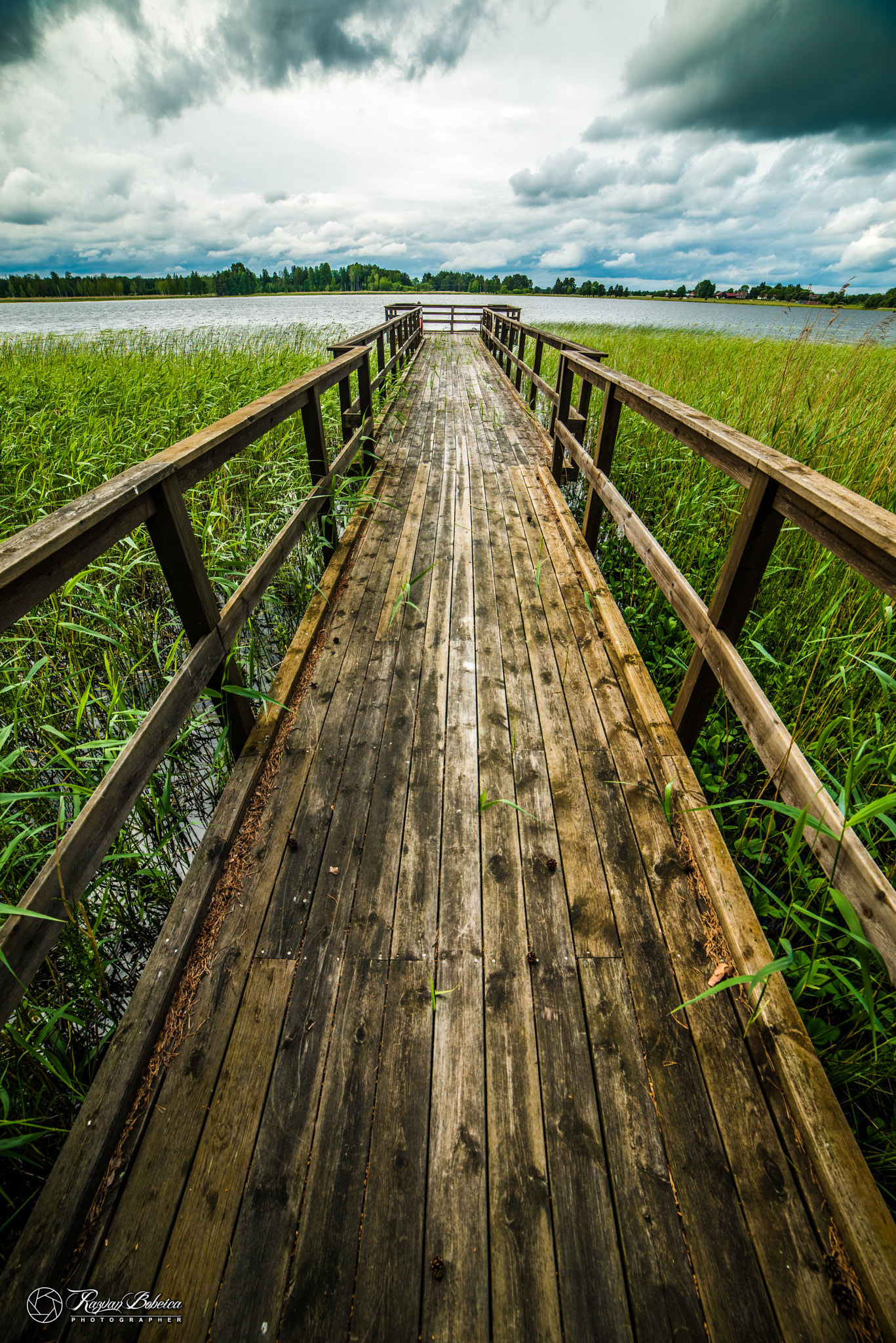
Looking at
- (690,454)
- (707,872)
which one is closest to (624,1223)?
(707,872)

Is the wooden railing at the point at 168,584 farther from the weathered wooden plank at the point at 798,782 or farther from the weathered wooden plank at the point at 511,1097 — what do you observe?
the weathered wooden plank at the point at 798,782

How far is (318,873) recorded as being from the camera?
1725 mm

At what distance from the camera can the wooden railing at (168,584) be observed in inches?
43.9

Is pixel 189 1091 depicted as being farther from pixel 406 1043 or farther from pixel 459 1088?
pixel 459 1088

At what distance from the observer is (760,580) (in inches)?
67.1

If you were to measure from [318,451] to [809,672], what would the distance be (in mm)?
2995

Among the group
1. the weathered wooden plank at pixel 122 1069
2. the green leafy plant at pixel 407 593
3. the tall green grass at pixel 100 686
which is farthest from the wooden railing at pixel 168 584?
the green leafy plant at pixel 407 593

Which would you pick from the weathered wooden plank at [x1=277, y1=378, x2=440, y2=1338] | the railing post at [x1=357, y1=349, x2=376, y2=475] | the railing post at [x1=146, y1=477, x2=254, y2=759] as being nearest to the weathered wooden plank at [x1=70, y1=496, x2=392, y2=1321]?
the weathered wooden plank at [x1=277, y1=378, x2=440, y2=1338]

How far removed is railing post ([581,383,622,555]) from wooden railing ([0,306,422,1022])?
1742mm

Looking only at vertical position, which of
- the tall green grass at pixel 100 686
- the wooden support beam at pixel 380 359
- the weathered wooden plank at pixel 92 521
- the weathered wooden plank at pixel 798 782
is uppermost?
the weathered wooden plank at pixel 92 521

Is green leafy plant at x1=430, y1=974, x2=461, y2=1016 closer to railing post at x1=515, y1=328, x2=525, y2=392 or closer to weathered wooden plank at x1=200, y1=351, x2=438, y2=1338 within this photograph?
weathered wooden plank at x1=200, y1=351, x2=438, y2=1338

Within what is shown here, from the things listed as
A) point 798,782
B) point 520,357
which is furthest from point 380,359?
point 798,782

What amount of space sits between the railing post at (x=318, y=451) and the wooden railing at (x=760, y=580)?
5.65 ft

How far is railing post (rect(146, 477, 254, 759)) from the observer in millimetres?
1638
